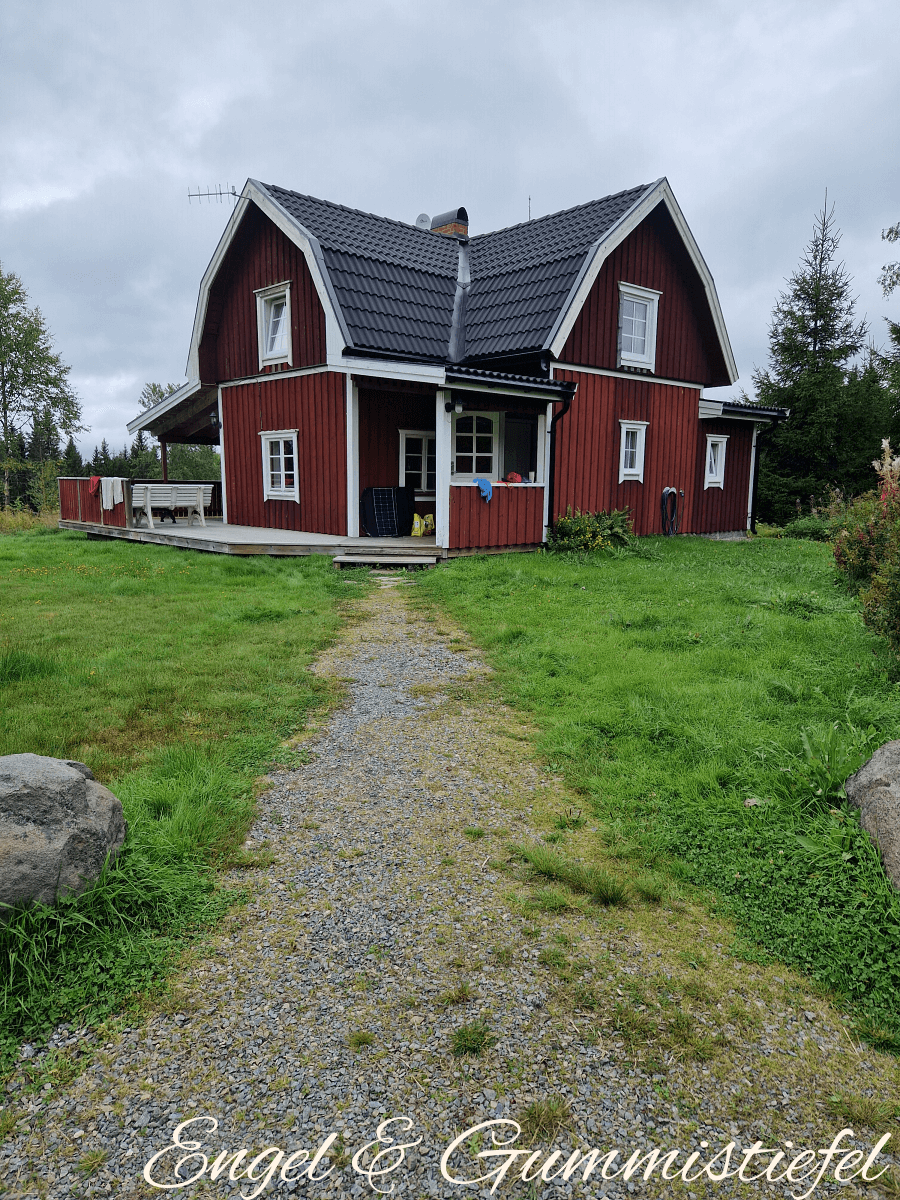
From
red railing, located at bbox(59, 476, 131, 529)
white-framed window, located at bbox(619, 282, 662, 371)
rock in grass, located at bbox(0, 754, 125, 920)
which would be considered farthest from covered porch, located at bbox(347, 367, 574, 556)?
rock in grass, located at bbox(0, 754, 125, 920)

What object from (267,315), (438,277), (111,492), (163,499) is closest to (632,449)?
(438,277)

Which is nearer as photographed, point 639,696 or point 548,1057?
point 548,1057

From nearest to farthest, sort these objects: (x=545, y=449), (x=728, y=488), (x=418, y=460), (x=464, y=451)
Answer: (x=545, y=449) < (x=464, y=451) < (x=418, y=460) < (x=728, y=488)

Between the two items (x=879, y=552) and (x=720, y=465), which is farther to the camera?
(x=720, y=465)

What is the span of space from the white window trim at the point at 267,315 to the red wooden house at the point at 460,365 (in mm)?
53

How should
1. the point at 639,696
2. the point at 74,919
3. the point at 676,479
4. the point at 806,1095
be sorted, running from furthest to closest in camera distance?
the point at 676,479 → the point at 639,696 → the point at 74,919 → the point at 806,1095

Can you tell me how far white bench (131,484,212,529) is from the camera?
16359mm

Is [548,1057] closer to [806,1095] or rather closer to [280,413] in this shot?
[806,1095]

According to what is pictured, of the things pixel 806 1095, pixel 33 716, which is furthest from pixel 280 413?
pixel 806 1095

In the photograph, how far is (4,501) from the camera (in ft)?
116

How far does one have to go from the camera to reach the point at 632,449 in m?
16.2

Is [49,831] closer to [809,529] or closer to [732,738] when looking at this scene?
[732,738]

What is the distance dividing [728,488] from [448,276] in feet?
28.9

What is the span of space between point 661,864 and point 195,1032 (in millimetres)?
2166
